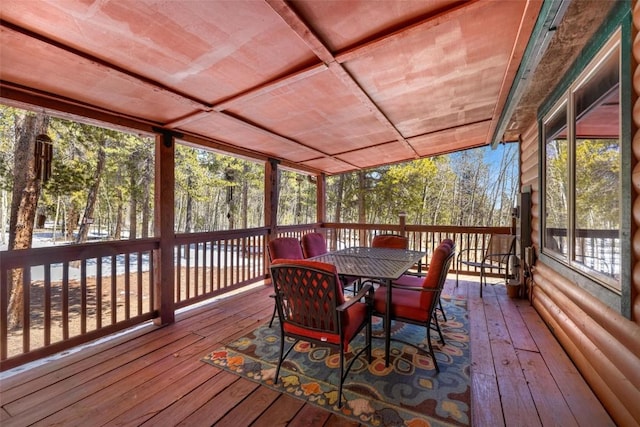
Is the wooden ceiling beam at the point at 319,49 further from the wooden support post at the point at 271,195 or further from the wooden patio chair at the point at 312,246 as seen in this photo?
the wooden support post at the point at 271,195

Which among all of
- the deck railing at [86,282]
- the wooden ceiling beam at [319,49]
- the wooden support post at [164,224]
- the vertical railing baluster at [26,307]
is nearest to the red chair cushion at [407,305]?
the wooden ceiling beam at [319,49]

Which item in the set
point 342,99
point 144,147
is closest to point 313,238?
point 342,99

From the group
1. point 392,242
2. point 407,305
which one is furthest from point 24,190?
point 407,305

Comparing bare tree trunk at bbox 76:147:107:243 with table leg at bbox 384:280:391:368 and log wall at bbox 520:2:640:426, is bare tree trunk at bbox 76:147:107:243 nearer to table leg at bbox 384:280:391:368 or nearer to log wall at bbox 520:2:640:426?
table leg at bbox 384:280:391:368

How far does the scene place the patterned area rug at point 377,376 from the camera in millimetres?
1794

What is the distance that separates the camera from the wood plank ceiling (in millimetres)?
1527

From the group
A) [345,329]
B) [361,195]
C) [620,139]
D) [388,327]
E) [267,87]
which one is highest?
[267,87]

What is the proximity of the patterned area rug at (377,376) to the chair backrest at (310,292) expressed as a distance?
19.5 inches

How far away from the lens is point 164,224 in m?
3.21

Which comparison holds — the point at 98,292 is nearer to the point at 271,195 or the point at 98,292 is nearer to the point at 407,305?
the point at 271,195

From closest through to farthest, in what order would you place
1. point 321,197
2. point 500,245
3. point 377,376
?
point 377,376
point 500,245
point 321,197

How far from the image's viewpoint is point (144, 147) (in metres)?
9.59

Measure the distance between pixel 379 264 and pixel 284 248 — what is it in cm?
115

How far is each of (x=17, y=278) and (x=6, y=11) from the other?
607 centimetres
